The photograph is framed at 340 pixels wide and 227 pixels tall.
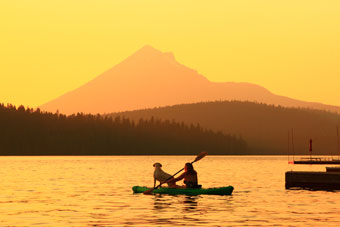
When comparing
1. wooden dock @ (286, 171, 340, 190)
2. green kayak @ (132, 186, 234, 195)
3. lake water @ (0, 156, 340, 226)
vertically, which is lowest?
lake water @ (0, 156, 340, 226)

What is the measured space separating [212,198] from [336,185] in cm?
1535

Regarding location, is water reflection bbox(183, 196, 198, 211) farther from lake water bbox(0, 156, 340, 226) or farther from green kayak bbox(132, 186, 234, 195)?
green kayak bbox(132, 186, 234, 195)

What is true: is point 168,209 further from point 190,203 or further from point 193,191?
point 193,191

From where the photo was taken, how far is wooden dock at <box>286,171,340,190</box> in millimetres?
66438

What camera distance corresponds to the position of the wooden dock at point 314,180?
66438mm

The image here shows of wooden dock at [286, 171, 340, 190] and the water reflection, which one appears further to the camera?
wooden dock at [286, 171, 340, 190]

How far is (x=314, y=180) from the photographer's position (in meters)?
67.6

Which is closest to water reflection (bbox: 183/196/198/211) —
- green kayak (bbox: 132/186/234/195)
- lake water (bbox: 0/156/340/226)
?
lake water (bbox: 0/156/340/226)

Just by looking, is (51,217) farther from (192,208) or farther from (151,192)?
(151,192)

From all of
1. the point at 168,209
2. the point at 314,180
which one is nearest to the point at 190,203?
the point at 168,209

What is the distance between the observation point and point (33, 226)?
36812mm

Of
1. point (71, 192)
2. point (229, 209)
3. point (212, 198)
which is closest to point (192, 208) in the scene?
point (229, 209)

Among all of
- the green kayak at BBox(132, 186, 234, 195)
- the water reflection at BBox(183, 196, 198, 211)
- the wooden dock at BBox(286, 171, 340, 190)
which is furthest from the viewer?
the wooden dock at BBox(286, 171, 340, 190)

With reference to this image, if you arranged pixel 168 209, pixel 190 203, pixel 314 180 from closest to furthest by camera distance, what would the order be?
1. pixel 168 209
2. pixel 190 203
3. pixel 314 180
